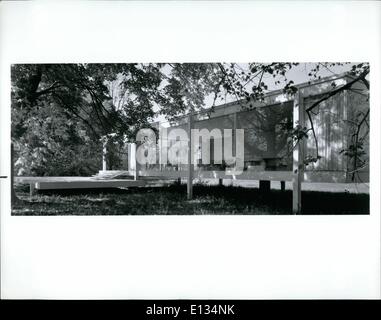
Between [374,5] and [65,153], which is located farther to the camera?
[65,153]

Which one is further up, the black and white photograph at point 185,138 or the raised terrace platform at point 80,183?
the black and white photograph at point 185,138

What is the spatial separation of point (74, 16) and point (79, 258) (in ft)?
7.49

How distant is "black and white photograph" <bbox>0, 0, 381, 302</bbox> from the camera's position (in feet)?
12.1

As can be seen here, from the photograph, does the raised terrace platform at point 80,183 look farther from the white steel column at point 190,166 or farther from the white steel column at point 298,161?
the white steel column at point 298,161

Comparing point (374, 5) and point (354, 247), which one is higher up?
point (374, 5)

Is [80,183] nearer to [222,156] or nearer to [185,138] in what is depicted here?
[185,138]

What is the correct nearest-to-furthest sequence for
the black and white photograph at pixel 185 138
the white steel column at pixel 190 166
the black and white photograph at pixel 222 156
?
the black and white photograph at pixel 222 156, the black and white photograph at pixel 185 138, the white steel column at pixel 190 166

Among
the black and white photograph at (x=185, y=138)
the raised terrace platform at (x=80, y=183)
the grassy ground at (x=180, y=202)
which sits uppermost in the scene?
the black and white photograph at (x=185, y=138)

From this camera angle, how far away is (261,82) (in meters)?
3.86

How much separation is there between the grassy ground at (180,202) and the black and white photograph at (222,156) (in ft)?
0.05

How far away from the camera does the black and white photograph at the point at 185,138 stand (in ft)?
12.5

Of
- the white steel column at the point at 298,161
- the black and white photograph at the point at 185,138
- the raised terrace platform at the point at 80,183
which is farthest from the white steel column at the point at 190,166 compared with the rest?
the white steel column at the point at 298,161

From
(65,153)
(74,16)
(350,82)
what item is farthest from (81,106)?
(350,82)
